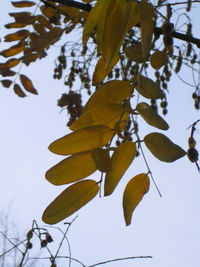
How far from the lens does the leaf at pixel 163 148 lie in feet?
1.27

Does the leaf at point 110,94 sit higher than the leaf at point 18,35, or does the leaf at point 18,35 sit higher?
the leaf at point 18,35

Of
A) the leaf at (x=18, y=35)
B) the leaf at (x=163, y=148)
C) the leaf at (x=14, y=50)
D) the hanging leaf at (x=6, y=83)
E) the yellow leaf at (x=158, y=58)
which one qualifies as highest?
the leaf at (x=18, y=35)

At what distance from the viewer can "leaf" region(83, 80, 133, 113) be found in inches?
17.7

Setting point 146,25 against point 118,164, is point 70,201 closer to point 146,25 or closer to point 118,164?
point 118,164

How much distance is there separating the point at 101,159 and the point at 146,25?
17 centimetres

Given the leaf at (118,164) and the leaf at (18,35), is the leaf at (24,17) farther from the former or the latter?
the leaf at (118,164)

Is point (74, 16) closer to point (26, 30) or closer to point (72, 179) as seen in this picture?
point (26, 30)

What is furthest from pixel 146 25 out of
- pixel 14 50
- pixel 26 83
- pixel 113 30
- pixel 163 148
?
pixel 26 83

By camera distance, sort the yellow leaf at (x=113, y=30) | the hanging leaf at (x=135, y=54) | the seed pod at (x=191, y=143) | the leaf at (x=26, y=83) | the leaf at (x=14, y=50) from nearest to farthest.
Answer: the yellow leaf at (x=113, y=30) → the hanging leaf at (x=135, y=54) → the seed pod at (x=191, y=143) → the leaf at (x=14, y=50) → the leaf at (x=26, y=83)

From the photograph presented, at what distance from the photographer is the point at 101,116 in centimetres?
45

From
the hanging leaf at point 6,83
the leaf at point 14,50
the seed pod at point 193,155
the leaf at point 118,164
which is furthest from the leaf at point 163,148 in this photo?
the hanging leaf at point 6,83

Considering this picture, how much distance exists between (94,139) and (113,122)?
4cm

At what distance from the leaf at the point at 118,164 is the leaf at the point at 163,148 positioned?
3 centimetres

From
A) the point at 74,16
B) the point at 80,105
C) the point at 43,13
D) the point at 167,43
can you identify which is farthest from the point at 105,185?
the point at 80,105
